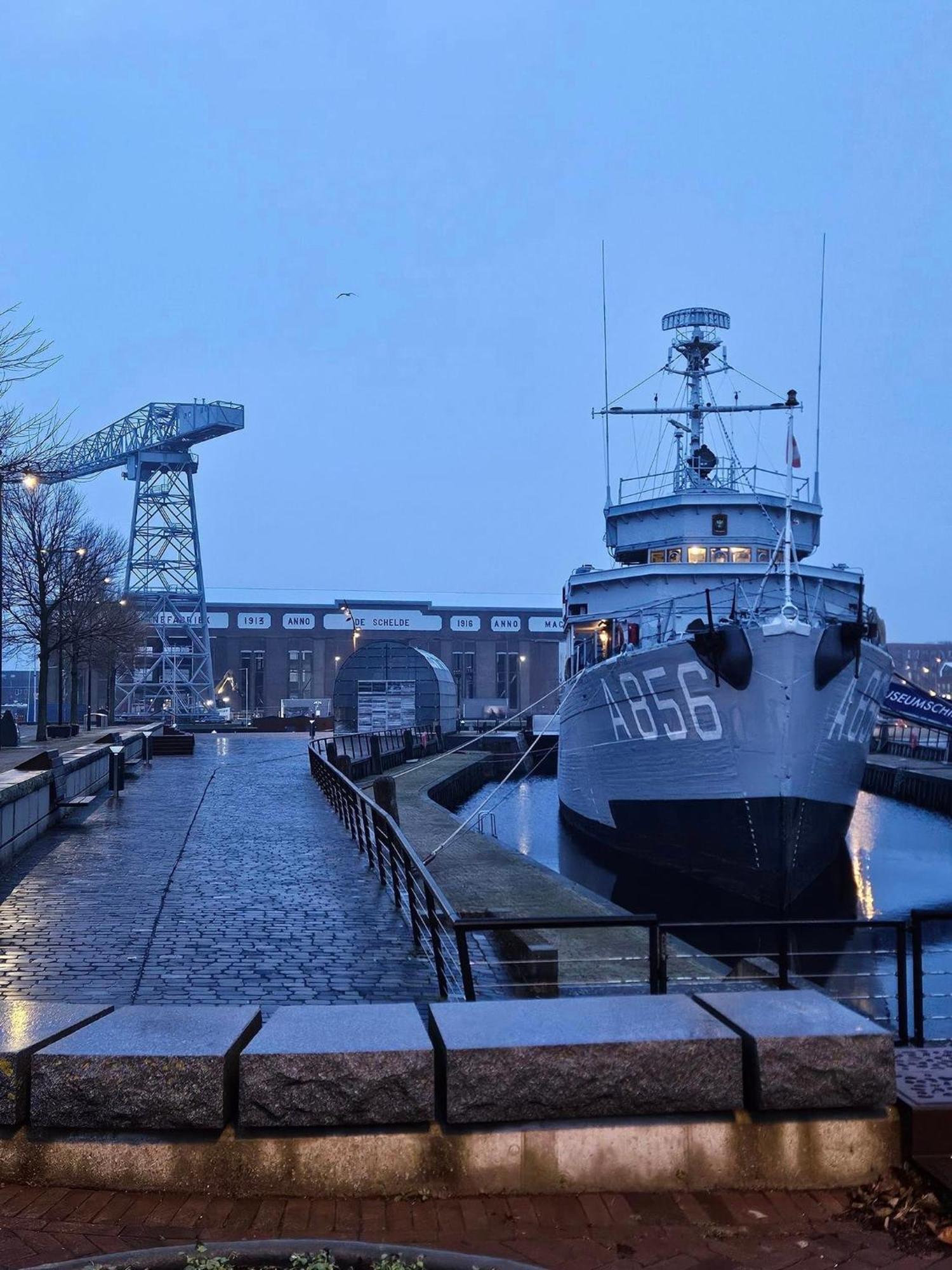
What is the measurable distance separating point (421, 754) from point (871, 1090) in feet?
160

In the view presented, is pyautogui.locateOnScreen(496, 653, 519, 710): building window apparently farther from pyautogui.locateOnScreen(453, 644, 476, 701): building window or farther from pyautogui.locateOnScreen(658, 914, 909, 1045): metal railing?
pyautogui.locateOnScreen(658, 914, 909, 1045): metal railing

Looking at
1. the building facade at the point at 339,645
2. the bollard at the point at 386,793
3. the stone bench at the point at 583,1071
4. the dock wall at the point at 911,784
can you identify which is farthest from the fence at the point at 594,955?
the building facade at the point at 339,645

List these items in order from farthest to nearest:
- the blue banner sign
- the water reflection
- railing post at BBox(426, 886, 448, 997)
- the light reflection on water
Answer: the blue banner sign → the light reflection on water → the water reflection → railing post at BBox(426, 886, 448, 997)

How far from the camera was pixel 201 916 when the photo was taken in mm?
12156

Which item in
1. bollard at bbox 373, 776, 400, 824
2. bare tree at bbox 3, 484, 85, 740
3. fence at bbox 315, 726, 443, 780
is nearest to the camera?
bollard at bbox 373, 776, 400, 824

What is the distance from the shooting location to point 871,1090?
463cm

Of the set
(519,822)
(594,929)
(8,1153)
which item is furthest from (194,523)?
(8,1153)

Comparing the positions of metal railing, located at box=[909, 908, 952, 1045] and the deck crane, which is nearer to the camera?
metal railing, located at box=[909, 908, 952, 1045]

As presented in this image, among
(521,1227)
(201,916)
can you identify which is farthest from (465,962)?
(201,916)

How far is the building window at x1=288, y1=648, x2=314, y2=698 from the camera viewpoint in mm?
104125

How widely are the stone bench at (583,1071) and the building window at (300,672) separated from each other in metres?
101

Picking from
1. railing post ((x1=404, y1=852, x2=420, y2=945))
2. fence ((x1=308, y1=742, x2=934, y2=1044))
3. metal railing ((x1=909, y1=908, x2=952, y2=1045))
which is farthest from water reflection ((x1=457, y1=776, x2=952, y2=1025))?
railing post ((x1=404, y1=852, x2=420, y2=945))

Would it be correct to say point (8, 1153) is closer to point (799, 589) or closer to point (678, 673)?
point (678, 673)

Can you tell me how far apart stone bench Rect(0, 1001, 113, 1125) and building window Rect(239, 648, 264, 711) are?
9998 centimetres
